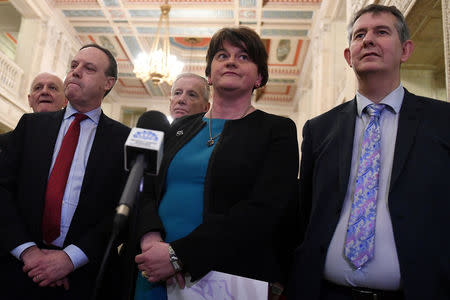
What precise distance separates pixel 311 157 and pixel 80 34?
10.6 metres

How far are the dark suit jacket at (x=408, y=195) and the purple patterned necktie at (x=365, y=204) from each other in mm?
56

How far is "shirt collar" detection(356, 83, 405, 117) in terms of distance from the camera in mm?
1540

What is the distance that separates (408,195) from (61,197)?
4.53 feet

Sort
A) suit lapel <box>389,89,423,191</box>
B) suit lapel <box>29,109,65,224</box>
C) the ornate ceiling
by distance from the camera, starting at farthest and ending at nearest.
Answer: the ornate ceiling, suit lapel <box>29,109,65,224</box>, suit lapel <box>389,89,423,191</box>

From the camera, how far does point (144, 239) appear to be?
4.42 ft

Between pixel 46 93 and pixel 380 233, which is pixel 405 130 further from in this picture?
pixel 46 93

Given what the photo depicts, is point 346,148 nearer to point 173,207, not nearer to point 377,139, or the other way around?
point 377,139

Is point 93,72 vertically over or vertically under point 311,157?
over

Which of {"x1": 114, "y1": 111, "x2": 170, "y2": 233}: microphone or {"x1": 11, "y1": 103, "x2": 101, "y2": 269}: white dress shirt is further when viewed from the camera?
{"x1": 11, "y1": 103, "x2": 101, "y2": 269}: white dress shirt

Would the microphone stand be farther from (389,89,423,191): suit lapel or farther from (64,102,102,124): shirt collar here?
(64,102,102,124): shirt collar

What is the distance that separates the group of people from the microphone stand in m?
0.40

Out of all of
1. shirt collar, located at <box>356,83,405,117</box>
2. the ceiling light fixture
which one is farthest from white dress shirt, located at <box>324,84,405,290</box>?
the ceiling light fixture

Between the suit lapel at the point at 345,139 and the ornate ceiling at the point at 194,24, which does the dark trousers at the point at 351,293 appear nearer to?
the suit lapel at the point at 345,139

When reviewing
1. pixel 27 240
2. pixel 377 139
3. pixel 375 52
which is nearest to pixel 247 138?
pixel 377 139
